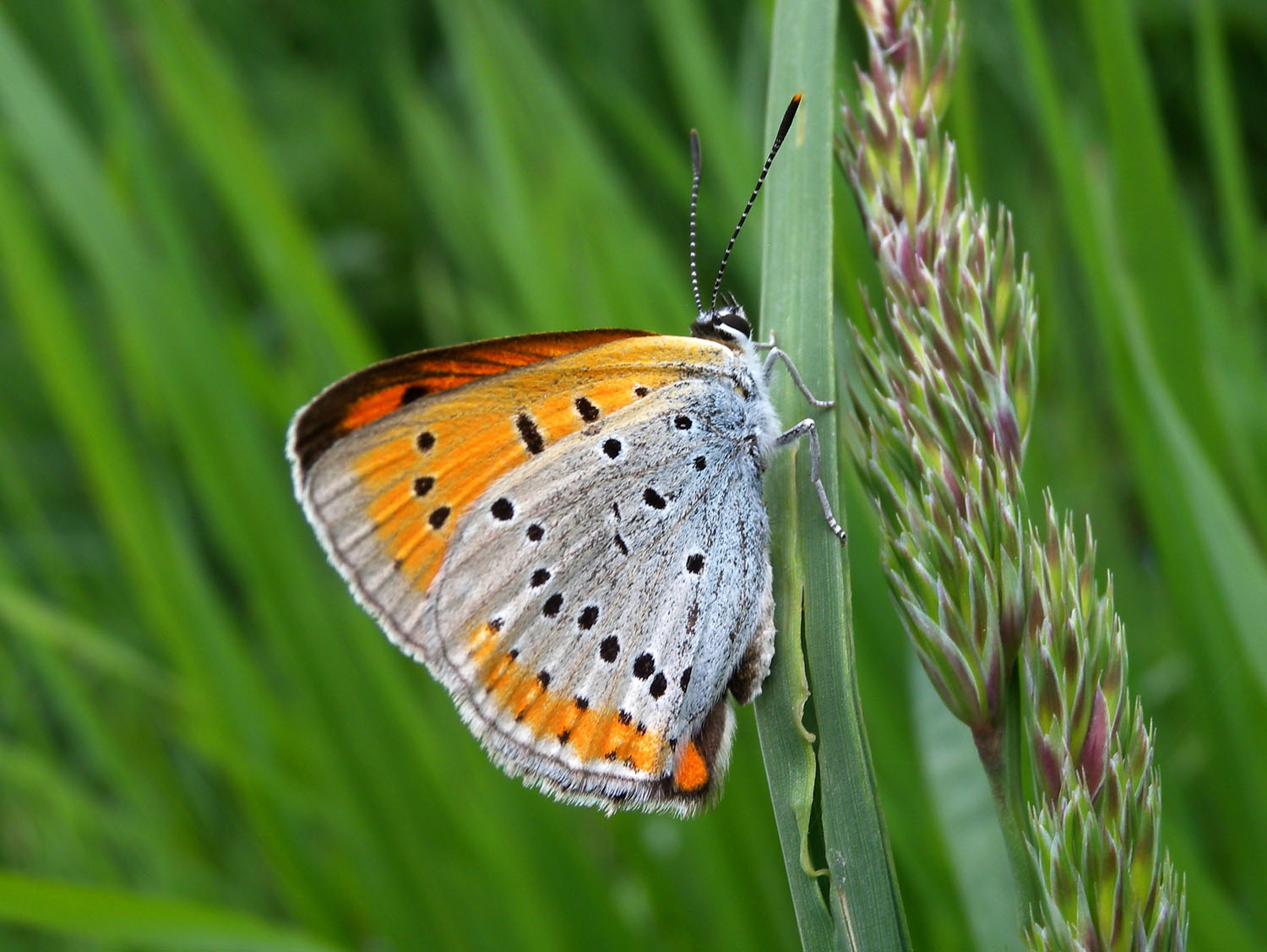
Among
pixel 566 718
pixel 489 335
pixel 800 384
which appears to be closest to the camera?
pixel 800 384

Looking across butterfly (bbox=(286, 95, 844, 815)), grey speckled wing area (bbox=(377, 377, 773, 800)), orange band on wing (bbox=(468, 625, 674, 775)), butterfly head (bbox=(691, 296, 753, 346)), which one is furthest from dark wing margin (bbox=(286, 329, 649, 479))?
orange band on wing (bbox=(468, 625, 674, 775))

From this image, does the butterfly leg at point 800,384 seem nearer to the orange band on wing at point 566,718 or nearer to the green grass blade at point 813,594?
the green grass blade at point 813,594

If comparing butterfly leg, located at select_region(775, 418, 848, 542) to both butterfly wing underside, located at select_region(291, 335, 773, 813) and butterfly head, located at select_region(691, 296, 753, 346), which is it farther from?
butterfly head, located at select_region(691, 296, 753, 346)

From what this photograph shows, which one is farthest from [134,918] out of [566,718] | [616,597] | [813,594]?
[813,594]

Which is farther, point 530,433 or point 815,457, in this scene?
point 530,433

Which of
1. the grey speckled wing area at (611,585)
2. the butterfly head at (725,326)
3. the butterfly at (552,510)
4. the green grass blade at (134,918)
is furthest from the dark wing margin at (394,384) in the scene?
the green grass blade at (134,918)

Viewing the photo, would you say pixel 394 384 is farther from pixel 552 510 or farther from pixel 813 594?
pixel 813 594
